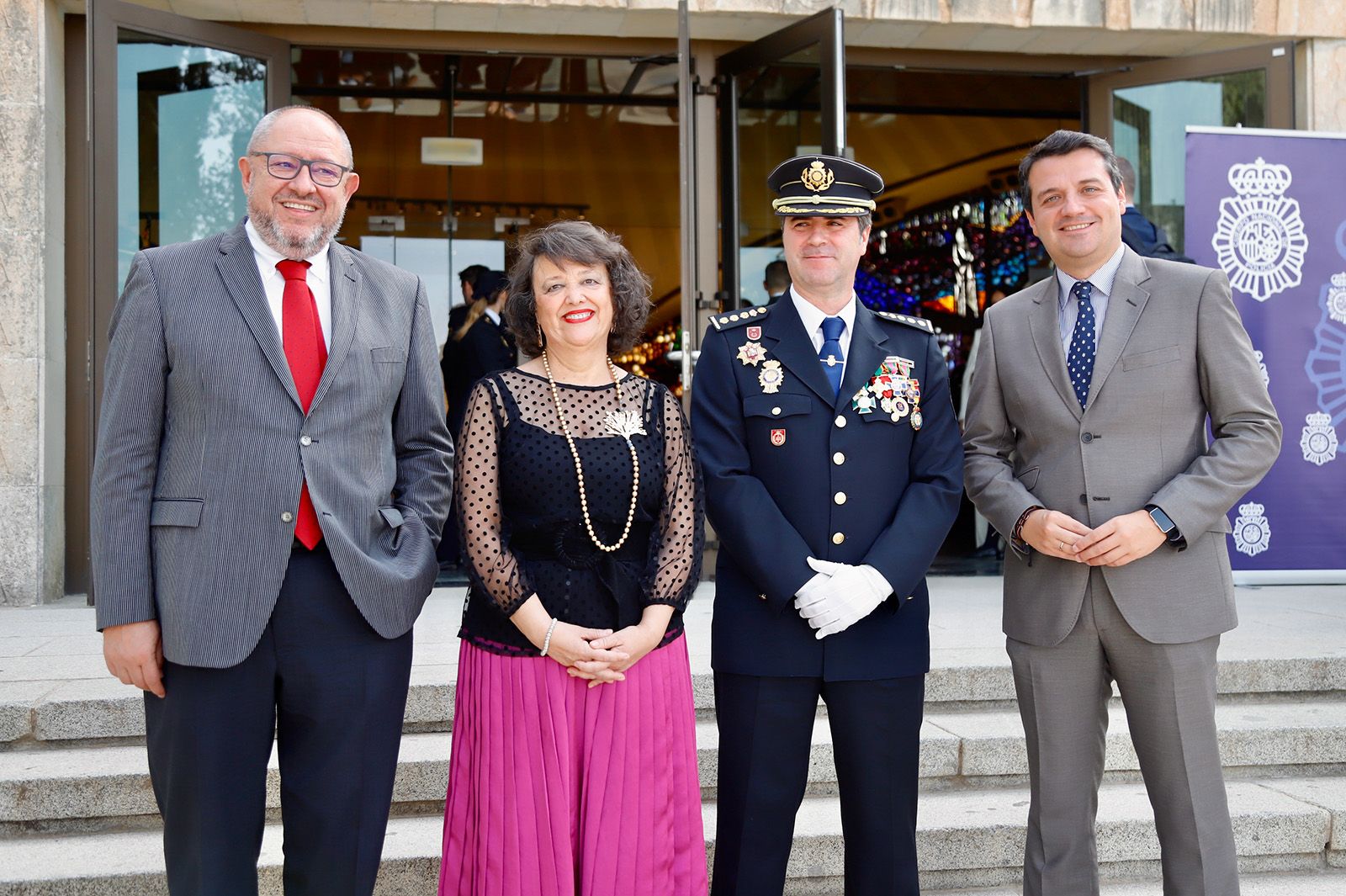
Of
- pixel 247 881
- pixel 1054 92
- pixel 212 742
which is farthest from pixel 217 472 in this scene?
pixel 1054 92

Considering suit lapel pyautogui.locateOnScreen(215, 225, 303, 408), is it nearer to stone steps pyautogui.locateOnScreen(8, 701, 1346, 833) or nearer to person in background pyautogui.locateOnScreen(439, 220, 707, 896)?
person in background pyautogui.locateOnScreen(439, 220, 707, 896)

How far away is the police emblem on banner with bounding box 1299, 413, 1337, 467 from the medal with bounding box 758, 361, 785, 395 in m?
4.22

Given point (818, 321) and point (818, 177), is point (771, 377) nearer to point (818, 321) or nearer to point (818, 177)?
point (818, 321)

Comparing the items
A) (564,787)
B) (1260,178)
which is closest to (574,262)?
(564,787)

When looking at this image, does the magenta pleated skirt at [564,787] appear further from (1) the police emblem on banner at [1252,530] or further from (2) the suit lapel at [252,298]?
(1) the police emblem on banner at [1252,530]

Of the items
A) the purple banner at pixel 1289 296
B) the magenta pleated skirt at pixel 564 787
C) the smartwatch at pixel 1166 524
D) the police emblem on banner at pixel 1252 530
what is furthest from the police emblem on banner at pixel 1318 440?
the magenta pleated skirt at pixel 564 787

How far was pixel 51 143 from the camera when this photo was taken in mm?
5629

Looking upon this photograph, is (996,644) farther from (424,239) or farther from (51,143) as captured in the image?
(424,239)

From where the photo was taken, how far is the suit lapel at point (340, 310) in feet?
7.70

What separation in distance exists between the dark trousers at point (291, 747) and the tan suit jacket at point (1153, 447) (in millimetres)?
1477

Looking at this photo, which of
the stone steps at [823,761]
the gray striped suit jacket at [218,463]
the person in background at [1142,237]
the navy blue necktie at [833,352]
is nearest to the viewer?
the gray striped suit jacket at [218,463]

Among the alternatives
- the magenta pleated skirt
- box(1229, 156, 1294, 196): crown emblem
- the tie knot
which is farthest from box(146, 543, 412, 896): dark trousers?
box(1229, 156, 1294, 196): crown emblem

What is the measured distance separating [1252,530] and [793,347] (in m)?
4.03

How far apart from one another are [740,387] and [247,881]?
144 cm
